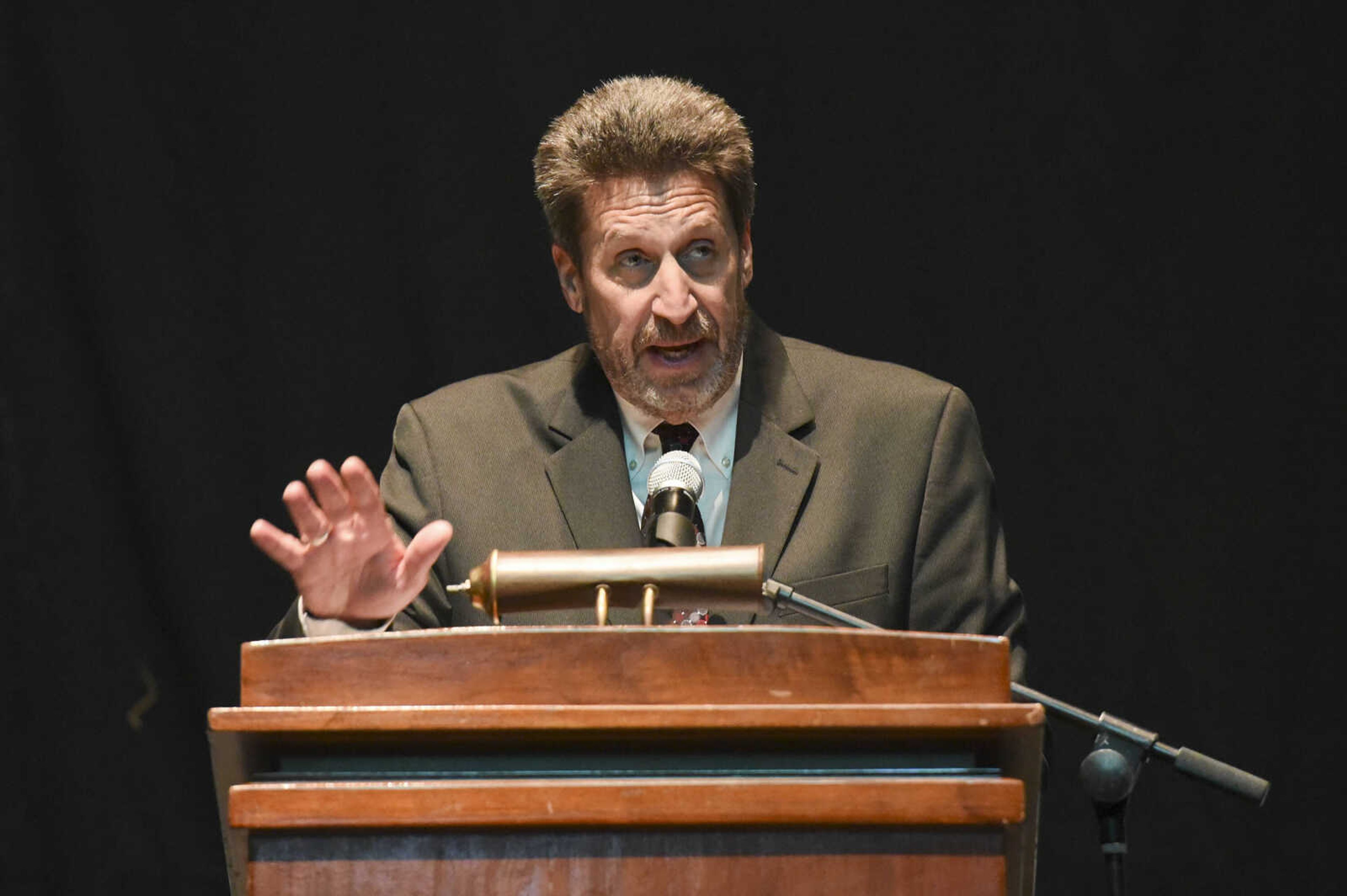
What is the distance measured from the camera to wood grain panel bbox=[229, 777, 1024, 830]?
3.90 feet

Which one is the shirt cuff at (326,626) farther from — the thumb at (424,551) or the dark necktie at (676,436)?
the dark necktie at (676,436)

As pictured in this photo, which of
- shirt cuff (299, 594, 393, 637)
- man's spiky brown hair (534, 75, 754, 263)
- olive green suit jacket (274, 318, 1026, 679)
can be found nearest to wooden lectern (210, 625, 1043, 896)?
shirt cuff (299, 594, 393, 637)

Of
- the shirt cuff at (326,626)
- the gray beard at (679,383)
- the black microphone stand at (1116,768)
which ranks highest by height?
the gray beard at (679,383)

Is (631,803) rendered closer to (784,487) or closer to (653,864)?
(653,864)

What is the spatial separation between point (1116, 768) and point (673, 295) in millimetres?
1155

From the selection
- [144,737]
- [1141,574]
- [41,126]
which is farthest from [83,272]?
[1141,574]

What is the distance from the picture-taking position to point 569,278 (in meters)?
2.77

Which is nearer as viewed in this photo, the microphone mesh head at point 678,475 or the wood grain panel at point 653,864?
the wood grain panel at point 653,864

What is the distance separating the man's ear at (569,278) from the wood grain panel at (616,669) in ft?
5.06

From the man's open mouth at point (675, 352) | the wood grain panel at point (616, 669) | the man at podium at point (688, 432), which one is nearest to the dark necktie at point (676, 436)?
the man at podium at point (688, 432)

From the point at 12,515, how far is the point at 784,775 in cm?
212

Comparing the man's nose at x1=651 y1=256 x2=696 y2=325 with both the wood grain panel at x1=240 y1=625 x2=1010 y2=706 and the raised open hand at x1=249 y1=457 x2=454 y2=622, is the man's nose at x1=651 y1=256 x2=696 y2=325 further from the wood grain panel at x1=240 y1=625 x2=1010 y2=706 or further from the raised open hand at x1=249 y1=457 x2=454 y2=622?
the wood grain panel at x1=240 y1=625 x2=1010 y2=706

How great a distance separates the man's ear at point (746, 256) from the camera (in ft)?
8.83

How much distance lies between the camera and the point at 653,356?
101 inches
